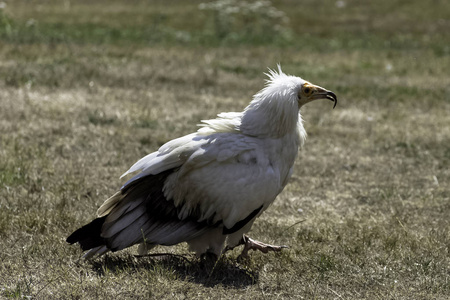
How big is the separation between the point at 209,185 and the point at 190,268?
72 cm

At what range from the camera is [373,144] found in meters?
9.34

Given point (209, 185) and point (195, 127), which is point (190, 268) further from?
point (195, 127)

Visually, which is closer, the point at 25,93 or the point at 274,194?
the point at 274,194

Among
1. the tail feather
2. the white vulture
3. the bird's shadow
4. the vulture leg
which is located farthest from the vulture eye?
the tail feather

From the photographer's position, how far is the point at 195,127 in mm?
9500

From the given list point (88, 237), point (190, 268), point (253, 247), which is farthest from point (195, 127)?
point (88, 237)

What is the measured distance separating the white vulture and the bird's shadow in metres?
0.11

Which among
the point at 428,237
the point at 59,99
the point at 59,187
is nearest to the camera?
the point at 428,237

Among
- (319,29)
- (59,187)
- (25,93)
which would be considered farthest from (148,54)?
(319,29)

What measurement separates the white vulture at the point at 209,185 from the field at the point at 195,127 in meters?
0.27

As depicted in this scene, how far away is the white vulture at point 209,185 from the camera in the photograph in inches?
187

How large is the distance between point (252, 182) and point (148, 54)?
11.2m

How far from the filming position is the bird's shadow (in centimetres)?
477

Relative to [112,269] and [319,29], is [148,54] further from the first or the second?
[319,29]
